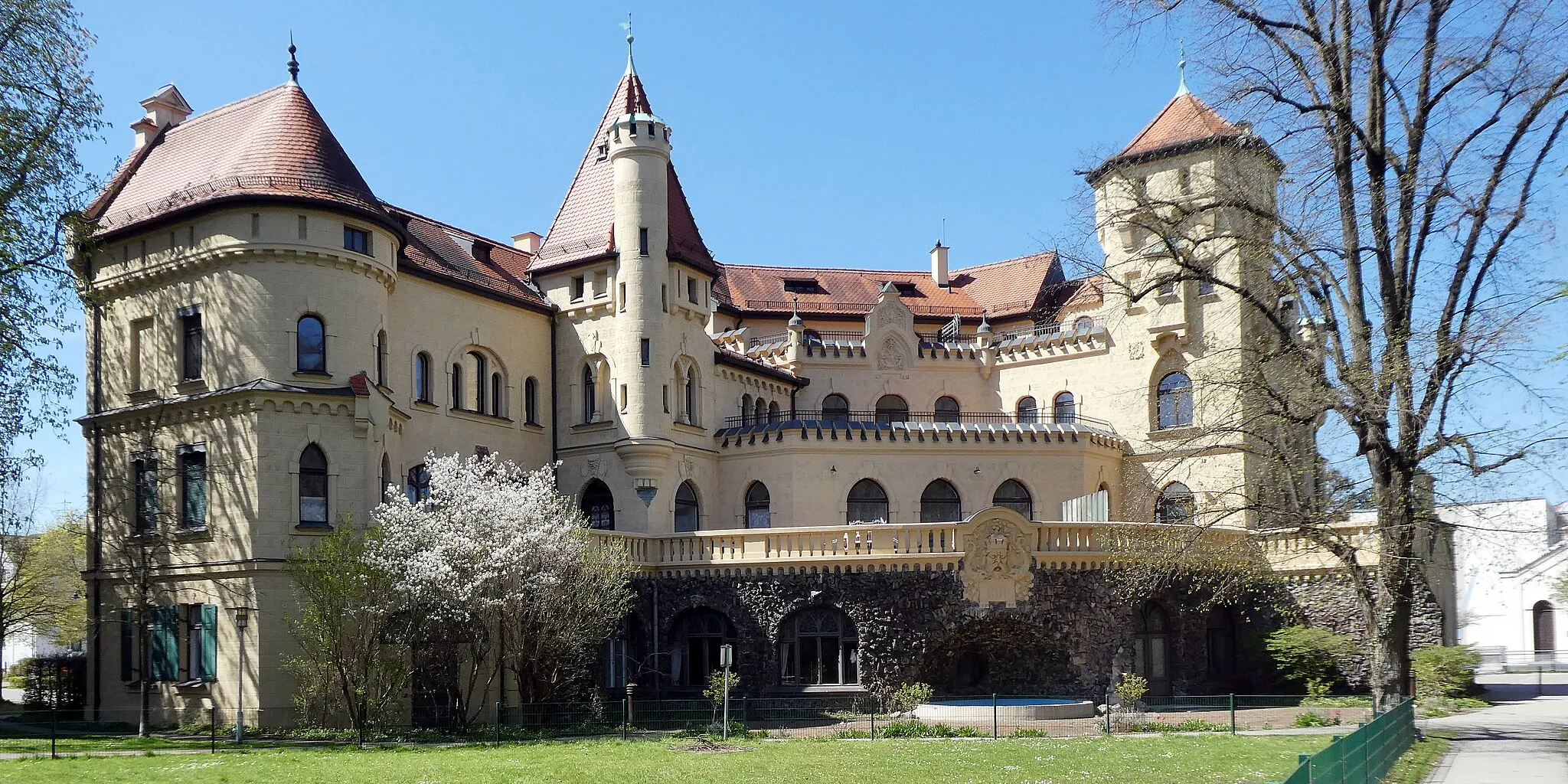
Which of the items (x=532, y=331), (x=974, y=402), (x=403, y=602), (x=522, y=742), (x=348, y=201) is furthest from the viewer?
(x=974, y=402)

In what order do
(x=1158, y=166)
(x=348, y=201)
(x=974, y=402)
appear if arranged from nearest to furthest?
(x=348, y=201), (x=1158, y=166), (x=974, y=402)

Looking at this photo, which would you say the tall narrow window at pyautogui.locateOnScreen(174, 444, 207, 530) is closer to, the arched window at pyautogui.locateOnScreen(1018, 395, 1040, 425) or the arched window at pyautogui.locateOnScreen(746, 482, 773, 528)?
the arched window at pyautogui.locateOnScreen(746, 482, 773, 528)

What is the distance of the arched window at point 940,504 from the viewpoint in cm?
4434

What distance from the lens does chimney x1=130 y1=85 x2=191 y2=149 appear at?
39125mm

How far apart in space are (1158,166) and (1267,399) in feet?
73.5

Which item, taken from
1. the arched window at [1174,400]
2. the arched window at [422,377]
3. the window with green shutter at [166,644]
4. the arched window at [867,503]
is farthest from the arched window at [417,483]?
the arched window at [1174,400]

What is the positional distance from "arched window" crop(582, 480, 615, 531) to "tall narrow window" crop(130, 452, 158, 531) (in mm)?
12354

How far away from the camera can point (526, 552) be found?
3167cm

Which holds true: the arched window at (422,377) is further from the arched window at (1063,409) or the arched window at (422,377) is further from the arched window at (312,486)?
the arched window at (1063,409)

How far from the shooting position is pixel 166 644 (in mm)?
32625

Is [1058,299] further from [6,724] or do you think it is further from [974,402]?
[6,724]

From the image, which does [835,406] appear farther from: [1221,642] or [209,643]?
[209,643]

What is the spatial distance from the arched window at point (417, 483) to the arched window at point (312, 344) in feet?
15.6

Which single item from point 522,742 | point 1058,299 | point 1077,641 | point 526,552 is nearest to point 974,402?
point 1058,299
